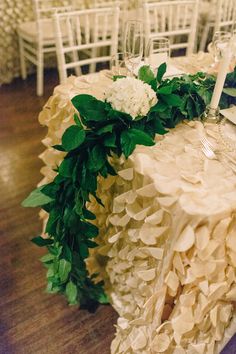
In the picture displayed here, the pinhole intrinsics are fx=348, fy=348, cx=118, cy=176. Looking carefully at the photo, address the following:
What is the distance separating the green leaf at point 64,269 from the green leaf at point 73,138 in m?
0.46

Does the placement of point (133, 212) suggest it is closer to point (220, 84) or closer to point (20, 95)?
point (220, 84)

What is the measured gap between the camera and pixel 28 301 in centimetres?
147

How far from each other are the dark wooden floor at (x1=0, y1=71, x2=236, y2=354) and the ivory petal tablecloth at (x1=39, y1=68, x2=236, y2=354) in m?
0.18

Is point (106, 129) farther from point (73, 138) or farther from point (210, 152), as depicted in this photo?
point (210, 152)

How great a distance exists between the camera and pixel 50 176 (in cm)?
150

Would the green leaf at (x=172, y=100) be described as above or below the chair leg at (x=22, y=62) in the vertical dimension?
above

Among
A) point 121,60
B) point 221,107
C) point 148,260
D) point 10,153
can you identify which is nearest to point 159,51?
point 121,60

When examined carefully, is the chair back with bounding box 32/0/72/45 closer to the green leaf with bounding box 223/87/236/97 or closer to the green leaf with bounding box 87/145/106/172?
the green leaf with bounding box 223/87/236/97

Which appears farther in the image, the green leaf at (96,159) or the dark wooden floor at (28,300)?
the dark wooden floor at (28,300)

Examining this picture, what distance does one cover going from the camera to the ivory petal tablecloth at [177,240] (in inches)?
33.4

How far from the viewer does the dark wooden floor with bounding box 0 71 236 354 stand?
1.33m

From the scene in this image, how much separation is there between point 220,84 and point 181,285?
1.99 feet

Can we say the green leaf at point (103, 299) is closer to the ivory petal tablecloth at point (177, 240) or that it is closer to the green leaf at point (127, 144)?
the ivory petal tablecloth at point (177, 240)

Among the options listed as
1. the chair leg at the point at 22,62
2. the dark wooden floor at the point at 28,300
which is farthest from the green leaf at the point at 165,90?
the chair leg at the point at 22,62
